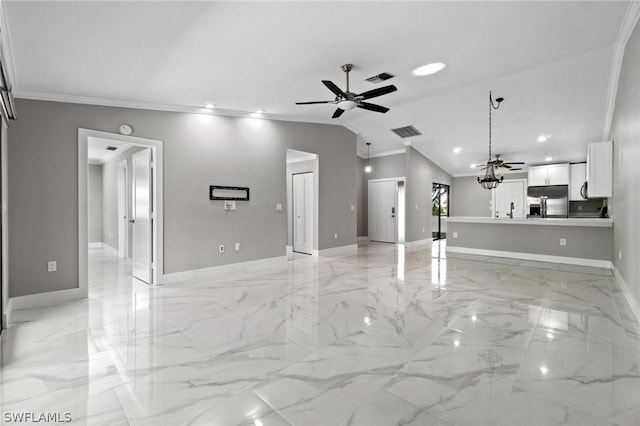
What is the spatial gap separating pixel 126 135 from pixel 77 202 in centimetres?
110

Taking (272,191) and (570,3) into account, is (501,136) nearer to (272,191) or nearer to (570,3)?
(570,3)

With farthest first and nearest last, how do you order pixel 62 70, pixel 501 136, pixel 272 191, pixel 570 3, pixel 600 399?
pixel 501 136, pixel 272 191, pixel 62 70, pixel 570 3, pixel 600 399

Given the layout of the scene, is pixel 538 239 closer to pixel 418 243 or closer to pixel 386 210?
pixel 418 243

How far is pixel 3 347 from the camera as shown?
262cm

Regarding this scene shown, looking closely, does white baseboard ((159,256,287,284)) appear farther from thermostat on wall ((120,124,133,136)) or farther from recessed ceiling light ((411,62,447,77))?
recessed ceiling light ((411,62,447,77))

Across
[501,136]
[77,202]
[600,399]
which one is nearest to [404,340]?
[600,399]

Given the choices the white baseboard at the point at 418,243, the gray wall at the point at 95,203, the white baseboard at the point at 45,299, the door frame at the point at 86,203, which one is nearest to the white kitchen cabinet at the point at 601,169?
the white baseboard at the point at 418,243

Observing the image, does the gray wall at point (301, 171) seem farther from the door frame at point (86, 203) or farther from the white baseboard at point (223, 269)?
the door frame at point (86, 203)

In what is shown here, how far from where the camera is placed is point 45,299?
3.80 metres

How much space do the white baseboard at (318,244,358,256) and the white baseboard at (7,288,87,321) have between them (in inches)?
167

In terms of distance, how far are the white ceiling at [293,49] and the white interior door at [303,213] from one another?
2.09m

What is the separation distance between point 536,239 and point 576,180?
3550mm

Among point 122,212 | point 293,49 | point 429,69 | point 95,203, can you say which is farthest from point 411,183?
point 95,203

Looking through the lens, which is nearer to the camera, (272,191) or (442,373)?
(442,373)
